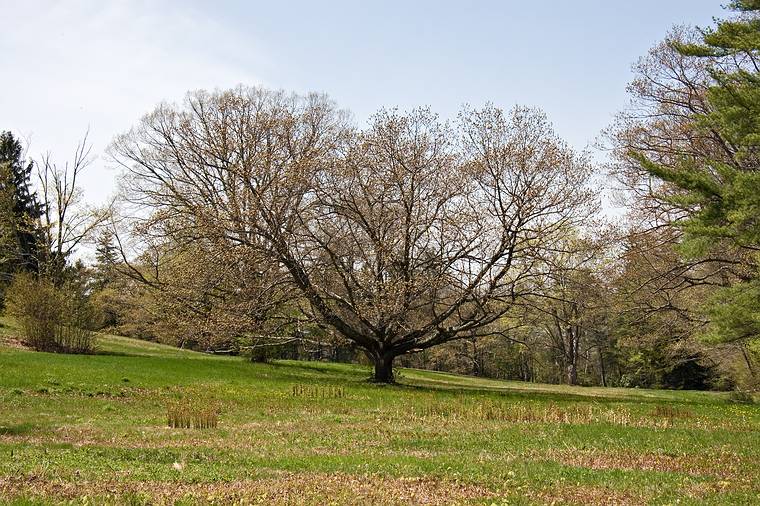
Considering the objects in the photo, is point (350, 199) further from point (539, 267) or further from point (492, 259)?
point (539, 267)

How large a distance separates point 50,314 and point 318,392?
15032 millimetres

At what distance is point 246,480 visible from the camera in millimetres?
7492

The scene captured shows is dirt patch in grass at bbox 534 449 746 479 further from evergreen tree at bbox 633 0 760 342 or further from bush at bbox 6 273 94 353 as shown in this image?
bush at bbox 6 273 94 353

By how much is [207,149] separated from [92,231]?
462 inches

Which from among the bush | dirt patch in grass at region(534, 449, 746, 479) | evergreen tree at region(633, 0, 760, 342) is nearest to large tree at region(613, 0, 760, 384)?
evergreen tree at region(633, 0, 760, 342)

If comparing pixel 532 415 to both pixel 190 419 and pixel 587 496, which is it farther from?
pixel 587 496

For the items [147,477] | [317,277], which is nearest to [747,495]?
[147,477]

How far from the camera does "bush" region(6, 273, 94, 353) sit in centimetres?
2853

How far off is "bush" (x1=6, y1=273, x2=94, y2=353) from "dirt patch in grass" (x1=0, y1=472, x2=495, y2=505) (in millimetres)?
24403

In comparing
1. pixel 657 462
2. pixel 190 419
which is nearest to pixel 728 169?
pixel 657 462

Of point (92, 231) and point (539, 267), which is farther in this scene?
point (92, 231)

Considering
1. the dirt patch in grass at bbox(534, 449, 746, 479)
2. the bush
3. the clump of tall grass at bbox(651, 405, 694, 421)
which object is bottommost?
the clump of tall grass at bbox(651, 405, 694, 421)

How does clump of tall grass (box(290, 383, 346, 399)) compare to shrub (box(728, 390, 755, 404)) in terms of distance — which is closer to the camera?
clump of tall grass (box(290, 383, 346, 399))

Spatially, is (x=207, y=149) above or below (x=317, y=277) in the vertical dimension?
above
